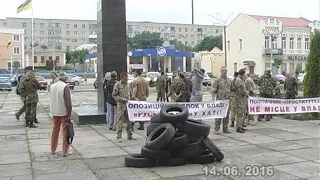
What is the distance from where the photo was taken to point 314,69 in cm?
1617

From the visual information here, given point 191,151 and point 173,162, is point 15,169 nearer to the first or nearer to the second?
point 173,162

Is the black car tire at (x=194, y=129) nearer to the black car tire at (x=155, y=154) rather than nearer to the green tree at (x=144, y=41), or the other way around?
the black car tire at (x=155, y=154)

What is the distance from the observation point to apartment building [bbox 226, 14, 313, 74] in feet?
229

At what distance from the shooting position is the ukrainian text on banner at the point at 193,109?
1156cm

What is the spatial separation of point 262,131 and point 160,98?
28.5ft

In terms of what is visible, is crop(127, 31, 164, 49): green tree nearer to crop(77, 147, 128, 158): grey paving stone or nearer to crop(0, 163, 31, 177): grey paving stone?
crop(77, 147, 128, 158): grey paving stone

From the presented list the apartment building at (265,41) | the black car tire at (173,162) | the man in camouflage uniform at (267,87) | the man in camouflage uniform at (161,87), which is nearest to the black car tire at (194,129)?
the black car tire at (173,162)

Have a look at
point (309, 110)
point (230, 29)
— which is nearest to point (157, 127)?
point (309, 110)

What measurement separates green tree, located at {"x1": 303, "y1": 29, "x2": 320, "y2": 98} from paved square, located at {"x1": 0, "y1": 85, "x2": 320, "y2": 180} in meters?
3.43

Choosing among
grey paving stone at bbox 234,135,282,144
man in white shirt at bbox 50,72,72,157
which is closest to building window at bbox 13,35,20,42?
grey paving stone at bbox 234,135,282,144

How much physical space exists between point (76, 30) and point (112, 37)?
133157mm

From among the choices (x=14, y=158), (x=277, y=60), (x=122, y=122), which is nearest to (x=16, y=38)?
(x=277, y=60)

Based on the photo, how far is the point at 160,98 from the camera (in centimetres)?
2031
